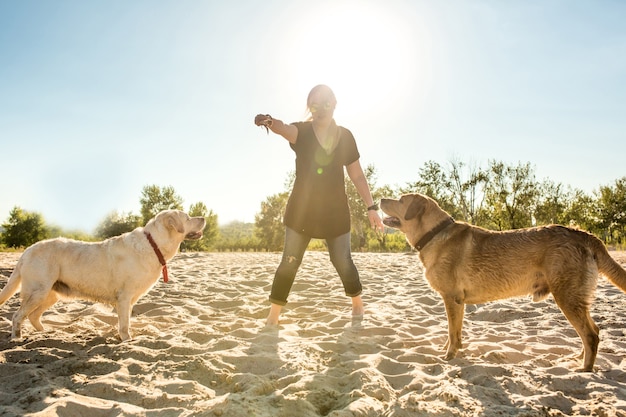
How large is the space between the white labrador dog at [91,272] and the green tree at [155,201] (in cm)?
4356

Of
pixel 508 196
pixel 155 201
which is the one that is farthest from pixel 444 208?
pixel 155 201

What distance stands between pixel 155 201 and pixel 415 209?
47083mm

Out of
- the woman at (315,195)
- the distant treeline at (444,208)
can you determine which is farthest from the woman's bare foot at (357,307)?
the distant treeline at (444,208)

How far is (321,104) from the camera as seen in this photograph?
4.77 m

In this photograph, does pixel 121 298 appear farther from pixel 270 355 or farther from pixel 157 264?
pixel 270 355

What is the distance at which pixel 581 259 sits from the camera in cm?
353

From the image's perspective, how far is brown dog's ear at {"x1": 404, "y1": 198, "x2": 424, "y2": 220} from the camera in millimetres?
4492

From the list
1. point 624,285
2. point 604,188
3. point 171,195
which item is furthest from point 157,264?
point 604,188

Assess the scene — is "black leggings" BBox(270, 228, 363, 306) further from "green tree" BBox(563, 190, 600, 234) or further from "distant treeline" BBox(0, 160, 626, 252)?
"green tree" BBox(563, 190, 600, 234)

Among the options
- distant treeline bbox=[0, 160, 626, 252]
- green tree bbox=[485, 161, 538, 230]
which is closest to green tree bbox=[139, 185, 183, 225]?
distant treeline bbox=[0, 160, 626, 252]

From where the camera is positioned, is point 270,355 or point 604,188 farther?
point 604,188

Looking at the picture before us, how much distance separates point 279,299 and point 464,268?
224 centimetres

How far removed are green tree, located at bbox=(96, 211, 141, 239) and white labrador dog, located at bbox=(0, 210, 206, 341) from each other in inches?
Result: 1747

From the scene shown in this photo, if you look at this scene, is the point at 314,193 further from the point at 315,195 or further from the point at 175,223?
the point at 175,223
